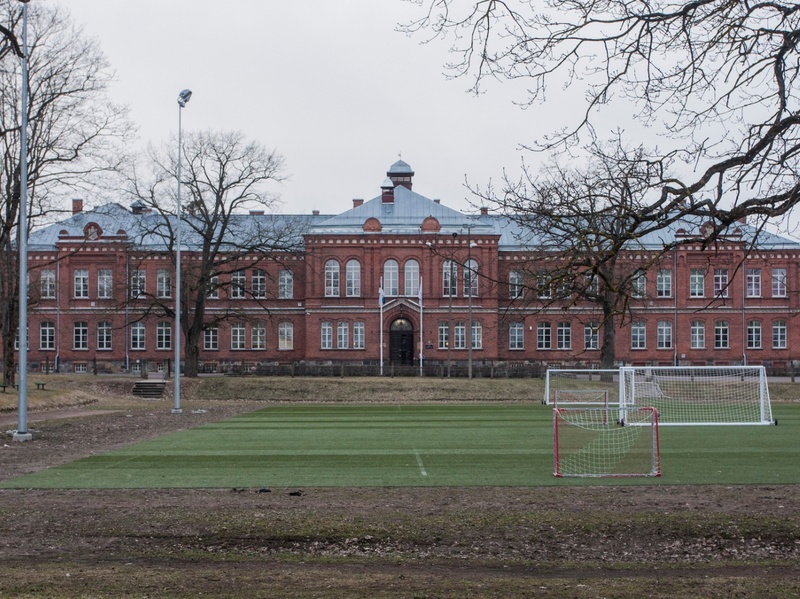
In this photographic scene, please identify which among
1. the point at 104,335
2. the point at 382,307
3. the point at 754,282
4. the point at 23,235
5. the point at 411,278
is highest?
the point at 411,278

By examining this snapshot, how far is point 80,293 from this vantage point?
72312mm

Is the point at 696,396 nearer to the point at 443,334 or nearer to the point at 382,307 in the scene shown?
the point at 382,307

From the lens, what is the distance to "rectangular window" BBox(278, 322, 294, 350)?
2840 inches

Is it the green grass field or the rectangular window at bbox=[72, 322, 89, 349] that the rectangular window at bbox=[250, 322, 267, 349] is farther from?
the green grass field

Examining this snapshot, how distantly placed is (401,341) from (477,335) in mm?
5646

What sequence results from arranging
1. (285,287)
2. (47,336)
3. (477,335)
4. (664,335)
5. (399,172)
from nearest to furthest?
(477,335)
(664,335)
(47,336)
(285,287)
(399,172)

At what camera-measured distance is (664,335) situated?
7144 centimetres

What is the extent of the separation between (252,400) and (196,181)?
596 inches

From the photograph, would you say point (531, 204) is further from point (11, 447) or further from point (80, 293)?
point (80, 293)

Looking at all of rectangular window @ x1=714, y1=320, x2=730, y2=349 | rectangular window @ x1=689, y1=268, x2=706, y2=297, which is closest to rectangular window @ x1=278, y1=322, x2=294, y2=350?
rectangular window @ x1=689, y1=268, x2=706, y2=297

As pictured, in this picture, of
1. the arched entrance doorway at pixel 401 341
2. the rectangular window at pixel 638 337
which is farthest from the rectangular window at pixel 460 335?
the rectangular window at pixel 638 337

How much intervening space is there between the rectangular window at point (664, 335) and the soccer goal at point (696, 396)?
111 feet

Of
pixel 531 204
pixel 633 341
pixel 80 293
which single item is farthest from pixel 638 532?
Result: pixel 80 293

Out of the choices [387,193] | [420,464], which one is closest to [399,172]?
[387,193]
